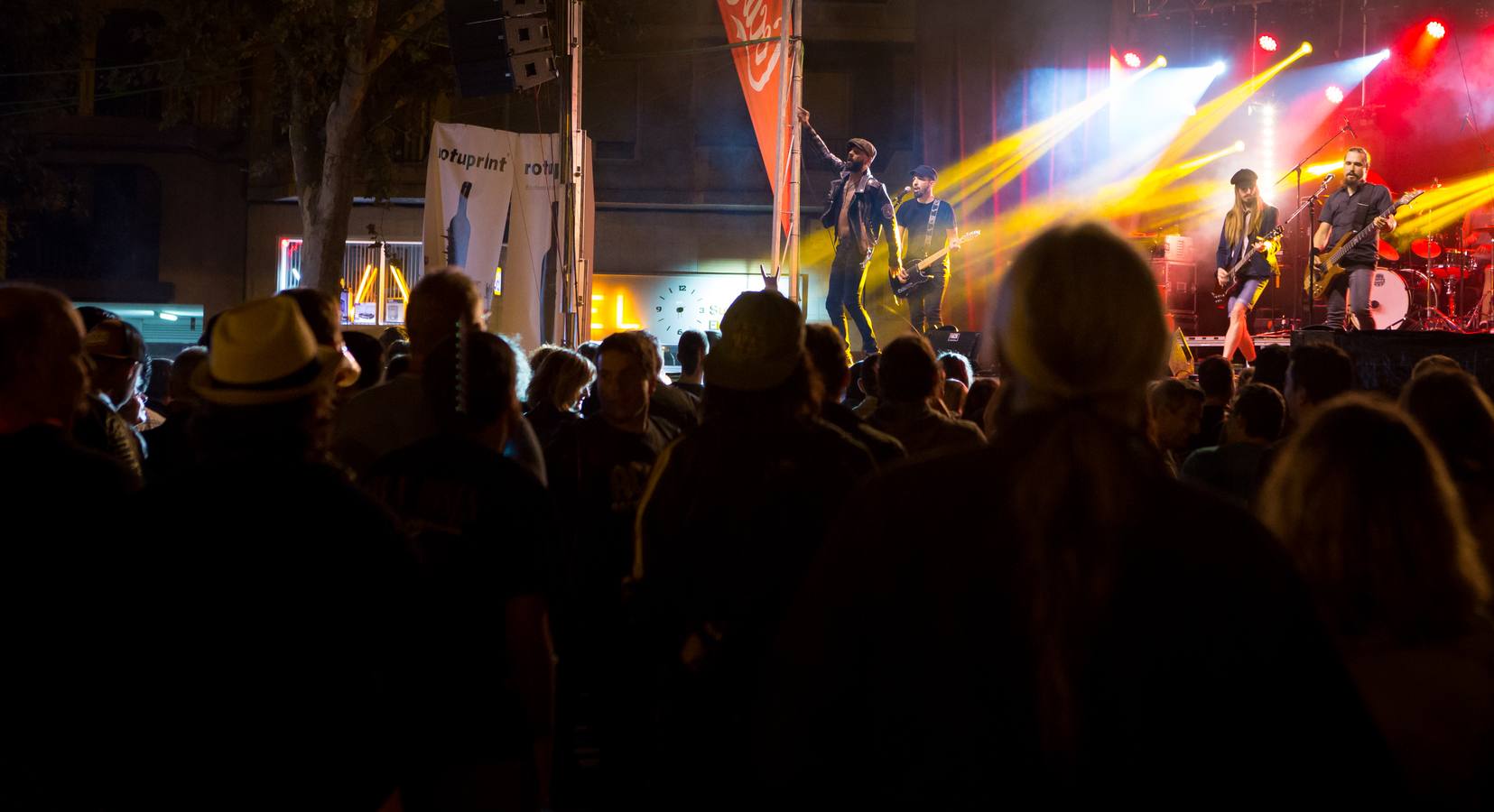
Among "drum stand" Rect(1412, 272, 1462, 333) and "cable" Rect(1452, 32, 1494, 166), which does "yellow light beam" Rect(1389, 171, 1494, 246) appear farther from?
"drum stand" Rect(1412, 272, 1462, 333)

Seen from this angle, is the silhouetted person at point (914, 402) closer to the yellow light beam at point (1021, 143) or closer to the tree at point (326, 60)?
the yellow light beam at point (1021, 143)

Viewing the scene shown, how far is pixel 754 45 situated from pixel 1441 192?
41.7ft

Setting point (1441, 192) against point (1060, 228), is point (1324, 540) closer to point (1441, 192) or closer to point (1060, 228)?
point (1060, 228)

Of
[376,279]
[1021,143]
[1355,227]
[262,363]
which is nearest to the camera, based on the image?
[262,363]

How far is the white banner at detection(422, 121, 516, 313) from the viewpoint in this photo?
9906 millimetres

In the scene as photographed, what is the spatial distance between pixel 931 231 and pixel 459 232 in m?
6.30

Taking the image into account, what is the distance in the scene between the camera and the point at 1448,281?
17.6m

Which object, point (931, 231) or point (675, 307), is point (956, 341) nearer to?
point (931, 231)

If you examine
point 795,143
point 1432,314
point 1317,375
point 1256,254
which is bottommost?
point 1317,375

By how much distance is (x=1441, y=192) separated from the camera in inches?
738

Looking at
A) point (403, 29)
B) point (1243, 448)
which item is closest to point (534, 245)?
point (1243, 448)

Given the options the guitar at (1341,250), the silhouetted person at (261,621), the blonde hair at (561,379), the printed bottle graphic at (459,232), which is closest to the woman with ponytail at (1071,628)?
the silhouetted person at (261,621)

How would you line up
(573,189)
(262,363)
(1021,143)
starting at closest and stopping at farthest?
(262,363) < (573,189) < (1021,143)

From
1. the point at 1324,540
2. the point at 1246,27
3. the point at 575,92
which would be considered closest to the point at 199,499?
the point at 1324,540
